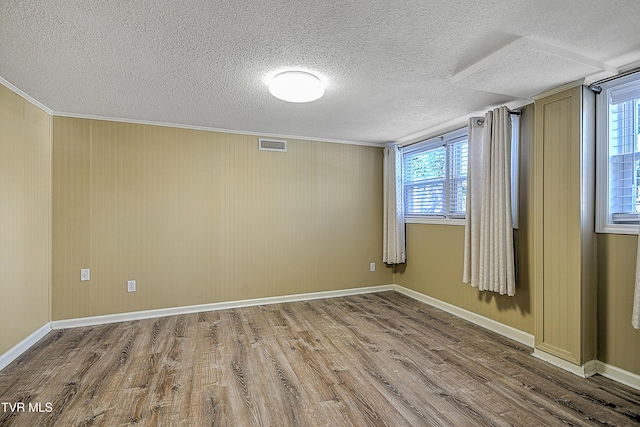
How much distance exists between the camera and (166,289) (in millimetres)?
3594

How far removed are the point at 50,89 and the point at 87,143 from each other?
799 millimetres

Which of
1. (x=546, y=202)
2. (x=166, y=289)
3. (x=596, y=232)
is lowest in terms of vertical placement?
(x=166, y=289)

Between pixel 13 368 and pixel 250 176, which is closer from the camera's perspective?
pixel 13 368

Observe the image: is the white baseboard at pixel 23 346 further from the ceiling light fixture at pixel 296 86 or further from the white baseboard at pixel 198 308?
the ceiling light fixture at pixel 296 86

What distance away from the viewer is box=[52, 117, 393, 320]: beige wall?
326 cm

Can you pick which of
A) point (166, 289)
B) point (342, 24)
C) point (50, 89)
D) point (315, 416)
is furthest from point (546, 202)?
point (50, 89)

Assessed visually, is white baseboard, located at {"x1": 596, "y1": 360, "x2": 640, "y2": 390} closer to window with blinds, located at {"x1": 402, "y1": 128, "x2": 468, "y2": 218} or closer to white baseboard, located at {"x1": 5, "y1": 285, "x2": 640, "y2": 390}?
white baseboard, located at {"x1": 5, "y1": 285, "x2": 640, "y2": 390}

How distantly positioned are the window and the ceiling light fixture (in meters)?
2.19

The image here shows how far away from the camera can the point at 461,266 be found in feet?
11.8

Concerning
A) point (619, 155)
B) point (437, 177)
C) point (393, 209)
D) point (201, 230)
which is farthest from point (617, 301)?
point (201, 230)

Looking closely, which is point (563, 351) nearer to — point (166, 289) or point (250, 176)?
point (250, 176)

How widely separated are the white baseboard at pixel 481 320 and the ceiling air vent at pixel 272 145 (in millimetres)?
2789

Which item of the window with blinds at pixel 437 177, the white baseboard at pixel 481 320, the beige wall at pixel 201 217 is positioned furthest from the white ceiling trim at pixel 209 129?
the white baseboard at pixel 481 320

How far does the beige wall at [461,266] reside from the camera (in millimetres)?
2834
